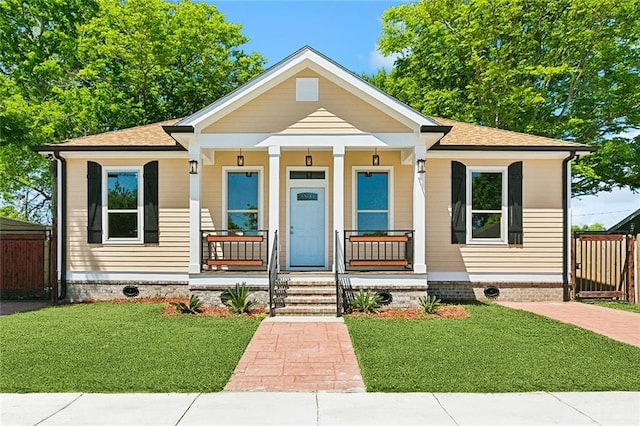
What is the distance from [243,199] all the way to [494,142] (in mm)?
6773

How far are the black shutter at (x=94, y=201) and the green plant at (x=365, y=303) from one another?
687 centimetres

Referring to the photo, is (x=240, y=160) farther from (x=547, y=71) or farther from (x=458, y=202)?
(x=547, y=71)

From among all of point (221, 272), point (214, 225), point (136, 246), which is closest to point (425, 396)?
point (221, 272)

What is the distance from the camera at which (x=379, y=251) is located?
39.1 feet

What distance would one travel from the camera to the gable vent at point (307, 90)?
1058 cm

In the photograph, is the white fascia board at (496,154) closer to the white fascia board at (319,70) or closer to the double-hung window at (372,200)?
the double-hung window at (372,200)

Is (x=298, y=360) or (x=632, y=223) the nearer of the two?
(x=298, y=360)

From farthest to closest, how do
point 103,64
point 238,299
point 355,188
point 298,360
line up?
point 103,64 < point 355,188 < point 238,299 < point 298,360

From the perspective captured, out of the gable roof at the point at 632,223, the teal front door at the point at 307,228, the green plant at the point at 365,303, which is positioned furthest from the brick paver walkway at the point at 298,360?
the gable roof at the point at 632,223

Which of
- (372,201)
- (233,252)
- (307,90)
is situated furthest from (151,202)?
(372,201)

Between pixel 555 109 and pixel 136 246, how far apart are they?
17886mm

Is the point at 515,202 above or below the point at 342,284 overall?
above

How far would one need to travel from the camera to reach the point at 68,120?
1991cm

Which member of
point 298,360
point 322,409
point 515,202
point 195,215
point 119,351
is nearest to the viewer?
point 322,409
